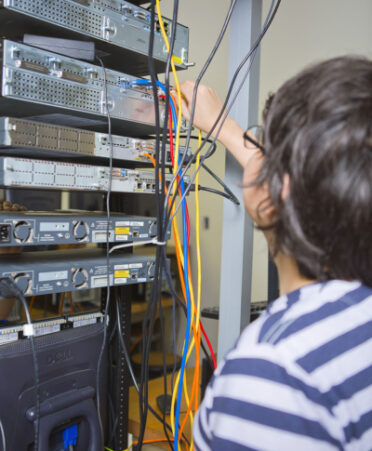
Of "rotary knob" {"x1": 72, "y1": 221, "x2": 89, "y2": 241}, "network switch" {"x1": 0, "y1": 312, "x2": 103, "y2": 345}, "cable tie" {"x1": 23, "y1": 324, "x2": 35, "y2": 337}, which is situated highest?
"rotary knob" {"x1": 72, "y1": 221, "x2": 89, "y2": 241}

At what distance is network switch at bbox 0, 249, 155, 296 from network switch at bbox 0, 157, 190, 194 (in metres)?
0.17

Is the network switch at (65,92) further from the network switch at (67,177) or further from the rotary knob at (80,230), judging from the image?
the rotary knob at (80,230)

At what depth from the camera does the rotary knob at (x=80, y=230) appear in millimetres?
977

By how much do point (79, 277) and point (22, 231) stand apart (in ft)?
0.56

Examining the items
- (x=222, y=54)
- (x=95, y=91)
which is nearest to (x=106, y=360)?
(x=95, y=91)

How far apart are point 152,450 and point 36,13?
41.3 inches

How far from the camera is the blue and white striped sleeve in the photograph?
1.52ft

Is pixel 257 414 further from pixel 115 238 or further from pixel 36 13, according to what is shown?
pixel 36 13

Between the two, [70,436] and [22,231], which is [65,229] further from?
[70,436]

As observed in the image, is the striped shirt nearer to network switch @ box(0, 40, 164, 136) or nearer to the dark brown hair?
the dark brown hair

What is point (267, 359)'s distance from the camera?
48 centimetres

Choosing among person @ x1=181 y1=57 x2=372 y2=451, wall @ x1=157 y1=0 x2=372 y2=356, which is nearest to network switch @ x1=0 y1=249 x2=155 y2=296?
person @ x1=181 y1=57 x2=372 y2=451

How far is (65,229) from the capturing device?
0.95m

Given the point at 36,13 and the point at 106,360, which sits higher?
the point at 36,13
